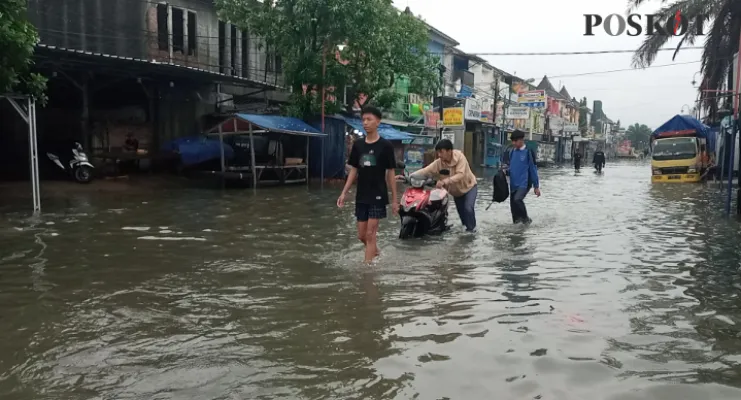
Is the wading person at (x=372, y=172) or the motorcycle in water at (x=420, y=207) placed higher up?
the wading person at (x=372, y=172)

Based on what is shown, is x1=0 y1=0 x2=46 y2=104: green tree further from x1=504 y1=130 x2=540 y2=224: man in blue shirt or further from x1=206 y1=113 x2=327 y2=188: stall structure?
x1=504 y1=130 x2=540 y2=224: man in blue shirt

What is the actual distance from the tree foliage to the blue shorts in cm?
1245

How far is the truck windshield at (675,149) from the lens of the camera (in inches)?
935

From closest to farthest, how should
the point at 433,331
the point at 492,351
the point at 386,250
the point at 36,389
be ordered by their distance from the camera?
the point at 36,389
the point at 492,351
the point at 433,331
the point at 386,250

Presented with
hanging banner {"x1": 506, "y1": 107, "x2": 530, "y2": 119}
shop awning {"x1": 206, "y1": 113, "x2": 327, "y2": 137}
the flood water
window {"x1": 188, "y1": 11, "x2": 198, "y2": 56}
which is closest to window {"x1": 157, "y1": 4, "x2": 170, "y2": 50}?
window {"x1": 188, "y1": 11, "x2": 198, "y2": 56}

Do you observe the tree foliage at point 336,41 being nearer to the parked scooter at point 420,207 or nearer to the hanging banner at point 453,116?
the hanging banner at point 453,116

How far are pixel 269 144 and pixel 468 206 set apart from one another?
1447 centimetres

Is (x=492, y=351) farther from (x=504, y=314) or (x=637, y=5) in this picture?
(x=637, y=5)

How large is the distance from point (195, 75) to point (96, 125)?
377 cm

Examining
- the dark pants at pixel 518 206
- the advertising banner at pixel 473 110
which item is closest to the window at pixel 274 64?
the advertising banner at pixel 473 110

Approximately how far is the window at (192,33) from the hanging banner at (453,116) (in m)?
13.4

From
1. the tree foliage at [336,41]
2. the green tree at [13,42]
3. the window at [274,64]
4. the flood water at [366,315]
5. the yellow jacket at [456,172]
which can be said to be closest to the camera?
the flood water at [366,315]

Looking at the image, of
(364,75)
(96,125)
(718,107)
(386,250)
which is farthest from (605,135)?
(386,250)

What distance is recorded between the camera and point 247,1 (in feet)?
63.3
